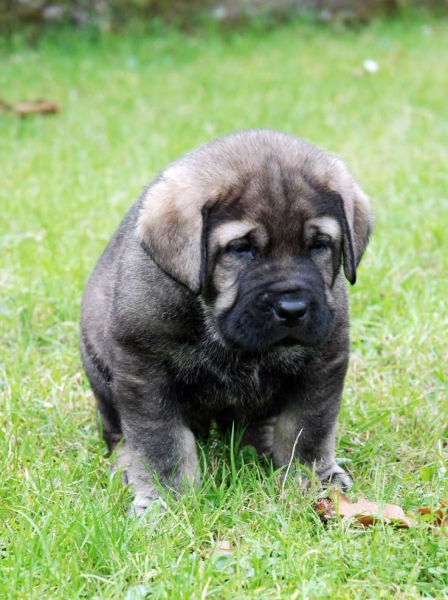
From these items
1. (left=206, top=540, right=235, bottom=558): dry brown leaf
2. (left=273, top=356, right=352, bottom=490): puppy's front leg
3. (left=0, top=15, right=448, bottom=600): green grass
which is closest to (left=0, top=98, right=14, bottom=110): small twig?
(left=0, top=15, right=448, bottom=600): green grass

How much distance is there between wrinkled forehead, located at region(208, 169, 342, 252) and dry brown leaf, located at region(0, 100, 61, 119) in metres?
6.33

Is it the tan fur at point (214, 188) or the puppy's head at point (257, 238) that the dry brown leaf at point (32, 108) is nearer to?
the tan fur at point (214, 188)

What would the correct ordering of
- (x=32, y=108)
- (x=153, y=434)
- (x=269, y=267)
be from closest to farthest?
(x=269, y=267)
(x=153, y=434)
(x=32, y=108)

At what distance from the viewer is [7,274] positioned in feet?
18.6

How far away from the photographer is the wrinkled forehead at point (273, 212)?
3.29 meters

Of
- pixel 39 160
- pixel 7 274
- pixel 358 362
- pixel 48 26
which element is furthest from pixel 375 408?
pixel 48 26

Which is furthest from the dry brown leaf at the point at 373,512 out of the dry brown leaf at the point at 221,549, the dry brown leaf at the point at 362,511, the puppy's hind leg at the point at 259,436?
the puppy's hind leg at the point at 259,436

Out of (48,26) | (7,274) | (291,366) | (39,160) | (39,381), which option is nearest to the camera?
(291,366)

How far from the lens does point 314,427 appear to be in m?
3.69

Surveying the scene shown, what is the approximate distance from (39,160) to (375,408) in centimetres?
461

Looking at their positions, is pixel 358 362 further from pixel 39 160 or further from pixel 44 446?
pixel 39 160

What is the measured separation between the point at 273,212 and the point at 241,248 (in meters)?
0.18

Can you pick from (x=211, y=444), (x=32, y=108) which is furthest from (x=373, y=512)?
(x=32, y=108)

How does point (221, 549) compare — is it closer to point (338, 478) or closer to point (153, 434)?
point (153, 434)
